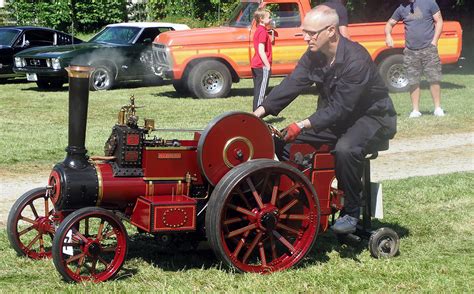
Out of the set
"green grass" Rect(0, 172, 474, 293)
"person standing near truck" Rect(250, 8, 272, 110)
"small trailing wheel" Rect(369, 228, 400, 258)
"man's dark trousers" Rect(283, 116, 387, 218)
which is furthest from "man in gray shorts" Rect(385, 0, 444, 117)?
"man's dark trousers" Rect(283, 116, 387, 218)

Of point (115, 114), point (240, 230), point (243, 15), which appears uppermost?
point (243, 15)

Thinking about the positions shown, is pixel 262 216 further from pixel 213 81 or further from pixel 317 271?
pixel 213 81

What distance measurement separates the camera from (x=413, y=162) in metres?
10.6

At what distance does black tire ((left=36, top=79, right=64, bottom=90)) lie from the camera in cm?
1931

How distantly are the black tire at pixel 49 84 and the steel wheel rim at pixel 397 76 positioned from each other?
7252 millimetres

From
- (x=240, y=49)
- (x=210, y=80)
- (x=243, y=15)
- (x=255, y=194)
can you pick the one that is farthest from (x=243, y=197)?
(x=243, y=15)

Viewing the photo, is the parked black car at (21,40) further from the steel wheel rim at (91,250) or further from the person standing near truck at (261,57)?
the steel wheel rim at (91,250)

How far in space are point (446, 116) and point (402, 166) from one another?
4009 mm

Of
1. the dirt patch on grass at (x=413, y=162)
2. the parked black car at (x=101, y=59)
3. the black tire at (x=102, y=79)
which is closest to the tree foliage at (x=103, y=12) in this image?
the parked black car at (x=101, y=59)

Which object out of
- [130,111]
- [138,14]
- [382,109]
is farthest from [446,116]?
[138,14]

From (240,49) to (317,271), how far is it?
11859mm

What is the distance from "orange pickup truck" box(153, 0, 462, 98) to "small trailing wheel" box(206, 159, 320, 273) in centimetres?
1131

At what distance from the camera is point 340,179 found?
237 inches

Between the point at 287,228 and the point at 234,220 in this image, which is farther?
the point at 287,228
